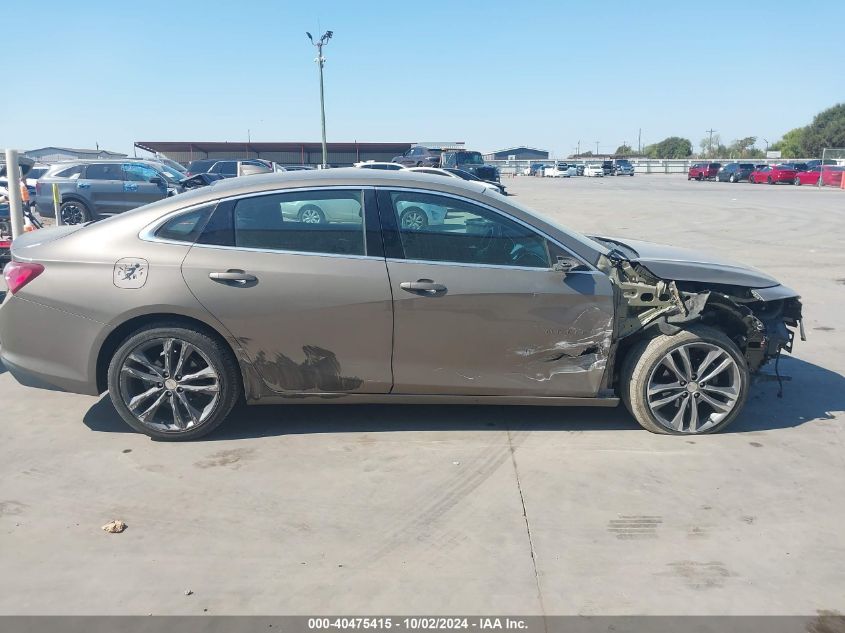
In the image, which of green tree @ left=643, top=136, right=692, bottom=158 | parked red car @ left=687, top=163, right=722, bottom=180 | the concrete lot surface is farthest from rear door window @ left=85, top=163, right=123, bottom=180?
green tree @ left=643, top=136, right=692, bottom=158

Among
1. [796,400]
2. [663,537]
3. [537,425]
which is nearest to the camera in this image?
[663,537]

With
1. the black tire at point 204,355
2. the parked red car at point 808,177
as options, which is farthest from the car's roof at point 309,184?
the parked red car at point 808,177

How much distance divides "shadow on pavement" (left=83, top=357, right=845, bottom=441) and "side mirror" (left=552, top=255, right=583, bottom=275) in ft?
3.66

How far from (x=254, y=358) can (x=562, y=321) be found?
193cm

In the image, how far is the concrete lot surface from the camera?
3.09 meters

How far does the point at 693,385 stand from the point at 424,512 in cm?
202

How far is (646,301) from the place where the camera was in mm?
4668

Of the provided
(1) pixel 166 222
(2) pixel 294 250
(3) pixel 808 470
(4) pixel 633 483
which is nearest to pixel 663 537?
(4) pixel 633 483

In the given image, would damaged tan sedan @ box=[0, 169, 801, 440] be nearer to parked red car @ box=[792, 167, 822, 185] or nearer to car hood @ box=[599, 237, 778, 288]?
car hood @ box=[599, 237, 778, 288]

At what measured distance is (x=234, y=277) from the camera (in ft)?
14.4

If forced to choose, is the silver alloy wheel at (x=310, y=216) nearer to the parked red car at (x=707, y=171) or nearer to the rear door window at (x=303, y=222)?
the rear door window at (x=303, y=222)

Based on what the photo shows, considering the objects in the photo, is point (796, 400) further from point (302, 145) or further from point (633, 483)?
point (302, 145)

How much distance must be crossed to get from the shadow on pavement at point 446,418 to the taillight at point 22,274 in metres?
1.05

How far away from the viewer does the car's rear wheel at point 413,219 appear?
176 inches
